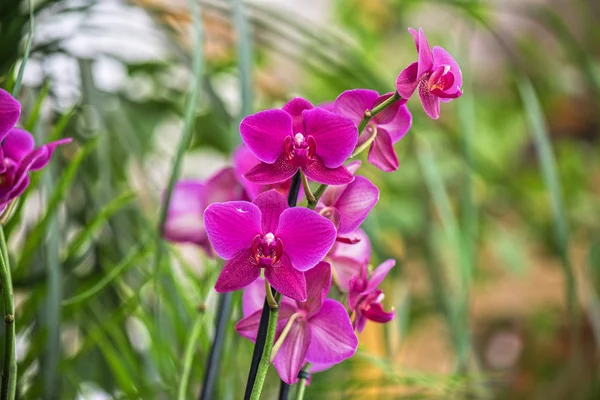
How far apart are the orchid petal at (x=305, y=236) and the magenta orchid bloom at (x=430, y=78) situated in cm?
4

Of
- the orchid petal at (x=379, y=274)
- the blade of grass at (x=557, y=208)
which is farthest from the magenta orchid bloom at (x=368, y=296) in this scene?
the blade of grass at (x=557, y=208)

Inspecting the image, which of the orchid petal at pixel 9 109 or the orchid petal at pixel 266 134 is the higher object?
the orchid petal at pixel 266 134

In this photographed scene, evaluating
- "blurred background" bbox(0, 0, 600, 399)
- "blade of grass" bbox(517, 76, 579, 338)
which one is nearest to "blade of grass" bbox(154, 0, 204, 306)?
"blurred background" bbox(0, 0, 600, 399)

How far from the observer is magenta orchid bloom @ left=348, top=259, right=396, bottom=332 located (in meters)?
0.18

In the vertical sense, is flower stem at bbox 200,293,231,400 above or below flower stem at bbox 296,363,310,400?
below

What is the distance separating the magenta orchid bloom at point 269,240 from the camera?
16 cm

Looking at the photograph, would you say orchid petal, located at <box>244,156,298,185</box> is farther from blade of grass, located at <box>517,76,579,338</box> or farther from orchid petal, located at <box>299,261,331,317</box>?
blade of grass, located at <box>517,76,579,338</box>

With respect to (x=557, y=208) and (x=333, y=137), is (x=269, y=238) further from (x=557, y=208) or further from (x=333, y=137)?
(x=557, y=208)

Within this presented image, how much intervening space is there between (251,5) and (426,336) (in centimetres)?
95

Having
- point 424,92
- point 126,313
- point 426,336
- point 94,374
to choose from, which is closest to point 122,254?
point 126,313

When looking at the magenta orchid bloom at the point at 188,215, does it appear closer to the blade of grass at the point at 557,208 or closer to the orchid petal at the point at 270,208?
the orchid petal at the point at 270,208

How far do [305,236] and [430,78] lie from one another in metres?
0.06

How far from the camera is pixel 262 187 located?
221mm

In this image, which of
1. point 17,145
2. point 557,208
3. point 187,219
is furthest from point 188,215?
point 557,208
